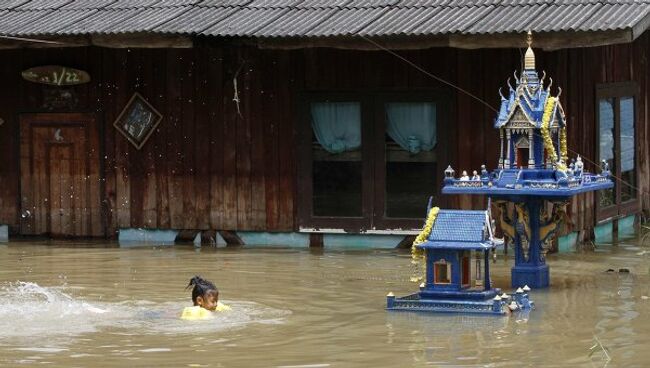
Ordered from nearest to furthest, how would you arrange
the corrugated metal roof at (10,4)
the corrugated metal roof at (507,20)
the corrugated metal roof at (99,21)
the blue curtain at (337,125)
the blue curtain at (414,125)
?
the corrugated metal roof at (507,20), the blue curtain at (414,125), the corrugated metal roof at (99,21), the blue curtain at (337,125), the corrugated metal roof at (10,4)

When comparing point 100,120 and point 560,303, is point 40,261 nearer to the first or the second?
point 100,120

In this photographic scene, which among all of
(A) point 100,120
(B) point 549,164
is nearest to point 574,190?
(B) point 549,164

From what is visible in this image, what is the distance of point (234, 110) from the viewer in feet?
69.4

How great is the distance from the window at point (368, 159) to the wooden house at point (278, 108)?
2cm

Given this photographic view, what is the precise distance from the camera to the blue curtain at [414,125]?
66.2 feet

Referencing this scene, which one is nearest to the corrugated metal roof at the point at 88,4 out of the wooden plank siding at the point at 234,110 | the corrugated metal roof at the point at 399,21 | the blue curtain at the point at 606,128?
the wooden plank siding at the point at 234,110

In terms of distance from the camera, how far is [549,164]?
51.8 ft

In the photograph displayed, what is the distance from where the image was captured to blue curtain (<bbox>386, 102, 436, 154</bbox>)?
2017 centimetres

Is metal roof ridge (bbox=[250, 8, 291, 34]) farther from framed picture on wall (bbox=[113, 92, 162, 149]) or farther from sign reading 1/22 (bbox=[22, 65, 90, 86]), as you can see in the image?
sign reading 1/22 (bbox=[22, 65, 90, 86])

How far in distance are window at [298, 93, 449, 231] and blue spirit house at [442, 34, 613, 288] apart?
423cm

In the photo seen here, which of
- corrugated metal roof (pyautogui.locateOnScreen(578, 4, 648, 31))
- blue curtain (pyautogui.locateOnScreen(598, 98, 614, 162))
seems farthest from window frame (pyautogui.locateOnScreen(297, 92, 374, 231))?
corrugated metal roof (pyautogui.locateOnScreen(578, 4, 648, 31))

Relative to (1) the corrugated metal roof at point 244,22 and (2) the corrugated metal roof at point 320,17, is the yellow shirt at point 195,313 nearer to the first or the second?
(2) the corrugated metal roof at point 320,17

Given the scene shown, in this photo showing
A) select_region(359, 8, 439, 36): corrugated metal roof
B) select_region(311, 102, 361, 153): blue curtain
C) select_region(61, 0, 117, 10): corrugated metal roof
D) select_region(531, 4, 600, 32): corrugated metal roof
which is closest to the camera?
select_region(531, 4, 600, 32): corrugated metal roof

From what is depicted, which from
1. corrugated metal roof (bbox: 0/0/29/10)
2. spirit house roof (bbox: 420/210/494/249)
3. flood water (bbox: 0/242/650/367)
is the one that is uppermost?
corrugated metal roof (bbox: 0/0/29/10)
